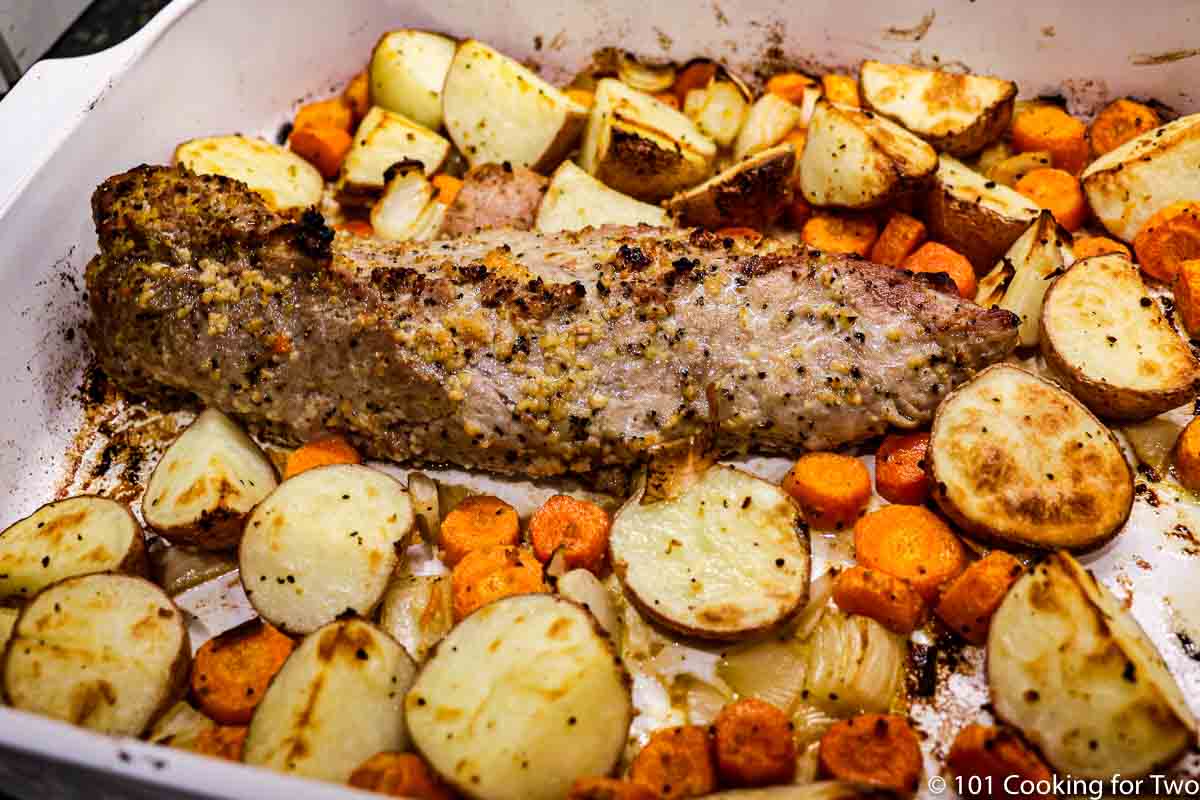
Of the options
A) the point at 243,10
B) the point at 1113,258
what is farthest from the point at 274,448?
the point at 1113,258

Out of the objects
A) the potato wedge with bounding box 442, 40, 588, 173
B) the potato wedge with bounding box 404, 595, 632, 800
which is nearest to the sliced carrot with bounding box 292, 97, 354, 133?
the potato wedge with bounding box 442, 40, 588, 173

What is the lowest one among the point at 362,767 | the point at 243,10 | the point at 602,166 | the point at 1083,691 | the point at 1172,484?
the point at 1172,484

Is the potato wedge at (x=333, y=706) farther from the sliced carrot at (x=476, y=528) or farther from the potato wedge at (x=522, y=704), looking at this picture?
the sliced carrot at (x=476, y=528)

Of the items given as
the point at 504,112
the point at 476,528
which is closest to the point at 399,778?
the point at 476,528

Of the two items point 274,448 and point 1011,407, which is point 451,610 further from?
point 1011,407

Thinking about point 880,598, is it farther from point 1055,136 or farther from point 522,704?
point 1055,136

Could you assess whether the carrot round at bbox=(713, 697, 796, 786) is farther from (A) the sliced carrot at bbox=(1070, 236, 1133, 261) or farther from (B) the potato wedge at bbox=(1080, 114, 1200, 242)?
(B) the potato wedge at bbox=(1080, 114, 1200, 242)

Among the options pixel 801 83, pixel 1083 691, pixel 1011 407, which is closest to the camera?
pixel 1083 691
